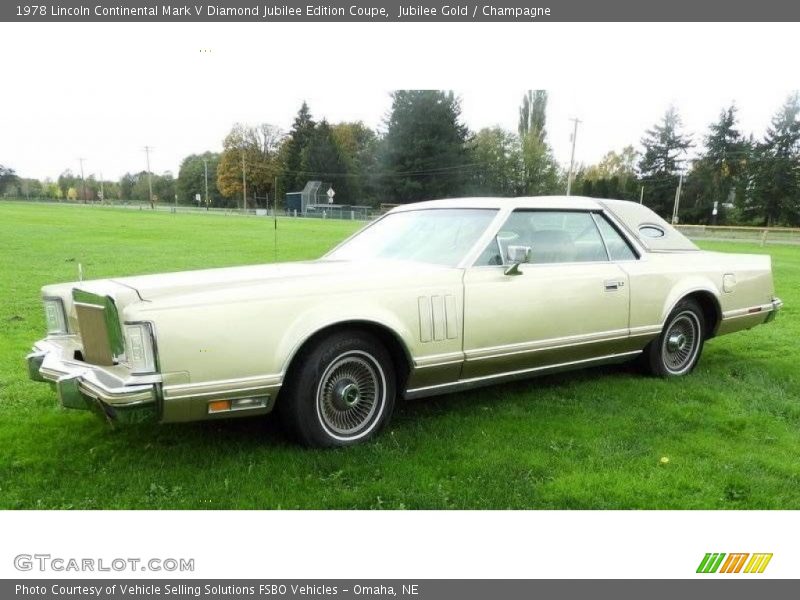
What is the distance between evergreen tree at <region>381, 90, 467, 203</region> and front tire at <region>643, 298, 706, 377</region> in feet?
143

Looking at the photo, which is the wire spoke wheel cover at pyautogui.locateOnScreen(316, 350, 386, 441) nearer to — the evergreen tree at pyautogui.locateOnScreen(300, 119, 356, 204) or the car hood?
the car hood

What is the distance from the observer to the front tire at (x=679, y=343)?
517cm

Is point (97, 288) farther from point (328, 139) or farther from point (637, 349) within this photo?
point (328, 139)

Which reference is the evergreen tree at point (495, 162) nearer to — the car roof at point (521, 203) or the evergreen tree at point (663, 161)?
the evergreen tree at point (663, 161)

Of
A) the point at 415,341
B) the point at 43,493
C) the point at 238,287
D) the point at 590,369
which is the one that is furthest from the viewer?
the point at 590,369

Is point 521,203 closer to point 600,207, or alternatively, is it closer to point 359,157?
point 600,207

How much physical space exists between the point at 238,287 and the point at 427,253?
1.54 m

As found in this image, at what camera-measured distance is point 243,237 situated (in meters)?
23.0

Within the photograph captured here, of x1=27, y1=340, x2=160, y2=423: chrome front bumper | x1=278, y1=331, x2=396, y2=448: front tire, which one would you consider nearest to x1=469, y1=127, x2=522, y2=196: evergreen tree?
x1=278, y1=331, x2=396, y2=448: front tire

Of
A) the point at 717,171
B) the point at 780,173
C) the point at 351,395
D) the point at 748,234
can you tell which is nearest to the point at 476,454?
the point at 351,395

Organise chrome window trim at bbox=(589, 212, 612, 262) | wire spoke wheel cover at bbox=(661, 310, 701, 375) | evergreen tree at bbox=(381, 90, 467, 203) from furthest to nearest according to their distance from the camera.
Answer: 1. evergreen tree at bbox=(381, 90, 467, 203)
2. wire spoke wheel cover at bbox=(661, 310, 701, 375)
3. chrome window trim at bbox=(589, 212, 612, 262)

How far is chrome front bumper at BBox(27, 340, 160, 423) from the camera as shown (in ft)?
9.61

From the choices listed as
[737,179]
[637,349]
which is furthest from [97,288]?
[737,179]

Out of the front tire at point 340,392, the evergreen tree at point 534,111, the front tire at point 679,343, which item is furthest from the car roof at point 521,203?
the evergreen tree at point 534,111
